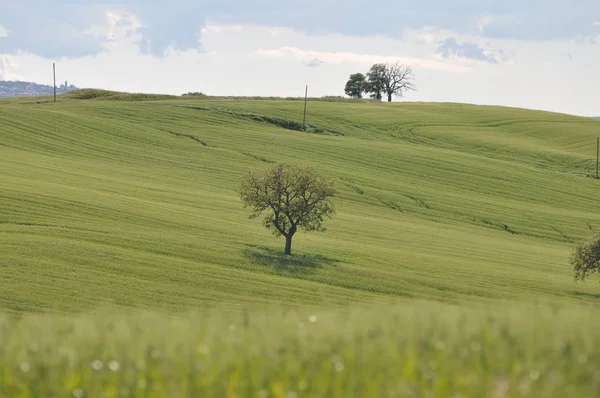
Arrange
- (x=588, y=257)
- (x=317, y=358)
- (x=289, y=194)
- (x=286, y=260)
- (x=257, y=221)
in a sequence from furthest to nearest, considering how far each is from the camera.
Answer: (x=257, y=221) → (x=289, y=194) → (x=286, y=260) → (x=588, y=257) → (x=317, y=358)

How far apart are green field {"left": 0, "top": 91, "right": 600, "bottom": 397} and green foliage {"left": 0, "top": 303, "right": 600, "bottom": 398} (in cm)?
4

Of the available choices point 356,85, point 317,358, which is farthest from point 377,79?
point 317,358

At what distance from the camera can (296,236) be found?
166ft

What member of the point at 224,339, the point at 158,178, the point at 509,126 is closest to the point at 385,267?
the point at 158,178

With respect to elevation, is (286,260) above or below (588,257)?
below

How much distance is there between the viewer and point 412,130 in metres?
109

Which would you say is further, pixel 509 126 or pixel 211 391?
pixel 509 126

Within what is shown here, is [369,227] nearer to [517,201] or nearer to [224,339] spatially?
[517,201]

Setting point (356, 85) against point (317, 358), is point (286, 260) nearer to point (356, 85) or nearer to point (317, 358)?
point (317, 358)

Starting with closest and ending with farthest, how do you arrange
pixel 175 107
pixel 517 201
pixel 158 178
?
pixel 158 178 < pixel 517 201 < pixel 175 107

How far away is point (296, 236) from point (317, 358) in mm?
43651

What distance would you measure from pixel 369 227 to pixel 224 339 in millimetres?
47233

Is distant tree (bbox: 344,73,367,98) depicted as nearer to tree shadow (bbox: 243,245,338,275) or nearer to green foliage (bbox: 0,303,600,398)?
tree shadow (bbox: 243,245,338,275)

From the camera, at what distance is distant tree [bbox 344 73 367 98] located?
18000 centimetres
